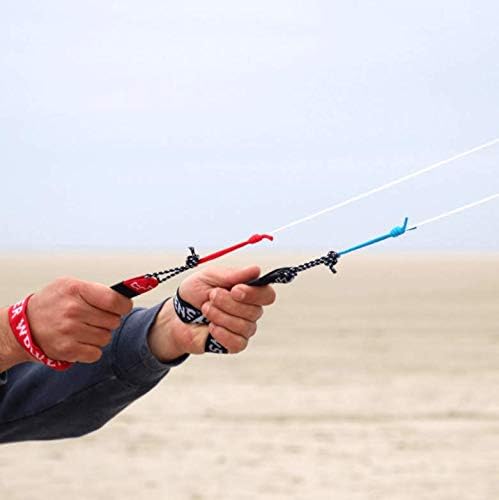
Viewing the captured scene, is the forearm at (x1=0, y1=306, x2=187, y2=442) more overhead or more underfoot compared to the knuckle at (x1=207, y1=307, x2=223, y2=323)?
more underfoot

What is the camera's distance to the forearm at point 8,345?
90.8 inches

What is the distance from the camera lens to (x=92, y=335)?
86.3 inches

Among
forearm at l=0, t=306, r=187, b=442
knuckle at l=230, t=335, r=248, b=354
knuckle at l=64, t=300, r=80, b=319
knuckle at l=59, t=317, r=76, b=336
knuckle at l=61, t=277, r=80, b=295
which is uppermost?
knuckle at l=61, t=277, r=80, b=295

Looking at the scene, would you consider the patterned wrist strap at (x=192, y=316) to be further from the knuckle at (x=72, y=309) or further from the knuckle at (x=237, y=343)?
the knuckle at (x=72, y=309)

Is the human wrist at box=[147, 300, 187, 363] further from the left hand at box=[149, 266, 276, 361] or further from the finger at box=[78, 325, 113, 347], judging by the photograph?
the finger at box=[78, 325, 113, 347]

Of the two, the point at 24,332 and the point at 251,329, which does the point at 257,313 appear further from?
the point at 24,332

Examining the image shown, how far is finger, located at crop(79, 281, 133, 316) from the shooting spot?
2.14 metres

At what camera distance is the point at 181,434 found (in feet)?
24.3

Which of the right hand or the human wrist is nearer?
the right hand

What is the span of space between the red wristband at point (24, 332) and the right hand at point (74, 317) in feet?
0.04

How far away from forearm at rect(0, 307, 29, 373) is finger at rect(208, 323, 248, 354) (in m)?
0.40

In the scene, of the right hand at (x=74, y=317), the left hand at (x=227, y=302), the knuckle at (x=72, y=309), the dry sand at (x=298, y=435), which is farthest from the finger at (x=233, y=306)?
the dry sand at (x=298, y=435)

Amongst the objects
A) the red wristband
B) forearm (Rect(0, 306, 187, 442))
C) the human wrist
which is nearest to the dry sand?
forearm (Rect(0, 306, 187, 442))

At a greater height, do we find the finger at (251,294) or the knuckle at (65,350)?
A: the knuckle at (65,350)
